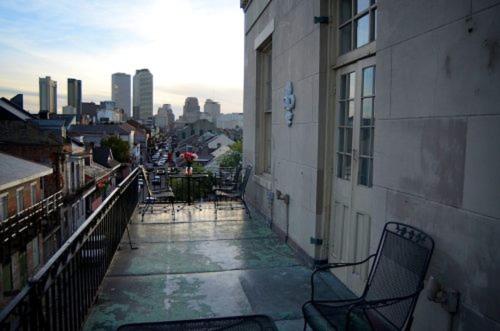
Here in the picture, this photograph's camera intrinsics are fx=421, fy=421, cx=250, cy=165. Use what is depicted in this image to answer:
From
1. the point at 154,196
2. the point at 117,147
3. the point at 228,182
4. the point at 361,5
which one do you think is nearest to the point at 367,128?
the point at 361,5

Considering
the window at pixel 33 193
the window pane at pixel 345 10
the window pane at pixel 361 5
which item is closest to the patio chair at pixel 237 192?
the window pane at pixel 345 10

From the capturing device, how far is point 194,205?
8.63m

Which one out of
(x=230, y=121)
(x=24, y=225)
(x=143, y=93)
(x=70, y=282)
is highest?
(x=143, y=93)

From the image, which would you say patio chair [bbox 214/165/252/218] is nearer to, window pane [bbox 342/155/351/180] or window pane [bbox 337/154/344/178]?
window pane [bbox 337/154/344/178]

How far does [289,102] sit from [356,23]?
1.64 meters

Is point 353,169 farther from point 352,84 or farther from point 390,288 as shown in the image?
point 390,288

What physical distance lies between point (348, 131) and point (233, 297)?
1964 millimetres

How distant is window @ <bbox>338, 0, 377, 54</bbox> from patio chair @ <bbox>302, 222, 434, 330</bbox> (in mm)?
1761

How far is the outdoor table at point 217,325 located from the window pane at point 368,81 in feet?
7.05

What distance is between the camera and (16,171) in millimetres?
20297

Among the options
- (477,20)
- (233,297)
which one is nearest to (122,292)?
(233,297)

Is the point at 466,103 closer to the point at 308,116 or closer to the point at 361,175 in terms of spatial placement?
the point at 361,175

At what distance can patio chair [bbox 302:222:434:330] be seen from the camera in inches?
99.8

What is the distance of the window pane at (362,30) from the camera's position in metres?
3.76
